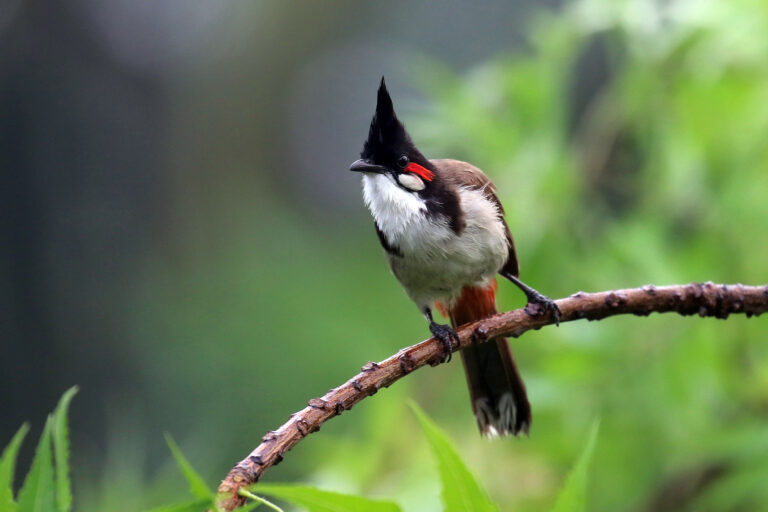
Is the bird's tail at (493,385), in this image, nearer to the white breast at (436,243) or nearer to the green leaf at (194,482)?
the white breast at (436,243)

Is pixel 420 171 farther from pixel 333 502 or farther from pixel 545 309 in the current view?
pixel 333 502

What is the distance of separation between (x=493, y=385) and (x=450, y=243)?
39cm

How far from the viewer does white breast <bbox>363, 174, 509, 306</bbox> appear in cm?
221

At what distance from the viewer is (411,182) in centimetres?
229

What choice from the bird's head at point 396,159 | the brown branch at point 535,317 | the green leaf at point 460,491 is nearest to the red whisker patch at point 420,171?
the bird's head at point 396,159

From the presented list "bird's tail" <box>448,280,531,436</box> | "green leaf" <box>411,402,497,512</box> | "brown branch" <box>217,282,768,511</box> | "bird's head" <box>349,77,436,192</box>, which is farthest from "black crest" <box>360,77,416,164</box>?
"green leaf" <box>411,402,497,512</box>

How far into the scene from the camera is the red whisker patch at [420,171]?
2.31 metres

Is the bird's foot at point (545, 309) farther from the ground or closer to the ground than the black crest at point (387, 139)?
closer to the ground

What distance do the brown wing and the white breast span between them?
4 centimetres

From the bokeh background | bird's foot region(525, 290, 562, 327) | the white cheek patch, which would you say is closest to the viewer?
bird's foot region(525, 290, 562, 327)

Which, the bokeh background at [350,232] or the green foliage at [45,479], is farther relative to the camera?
the bokeh background at [350,232]

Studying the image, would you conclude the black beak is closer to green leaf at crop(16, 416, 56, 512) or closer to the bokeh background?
the bokeh background

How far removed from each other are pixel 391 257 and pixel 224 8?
6424 mm

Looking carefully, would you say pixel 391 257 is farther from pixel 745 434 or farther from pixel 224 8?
pixel 224 8
